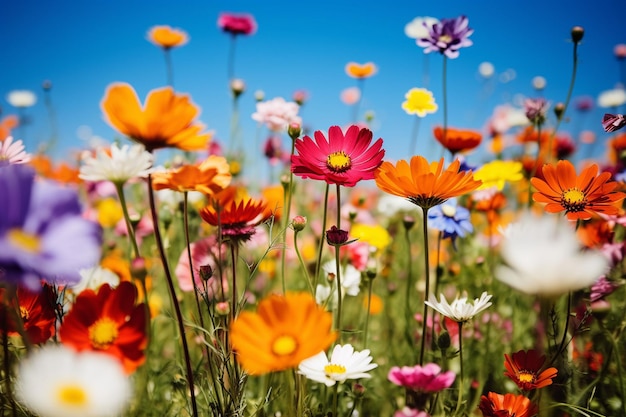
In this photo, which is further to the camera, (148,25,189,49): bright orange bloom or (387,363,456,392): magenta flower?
(148,25,189,49): bright orange bloom

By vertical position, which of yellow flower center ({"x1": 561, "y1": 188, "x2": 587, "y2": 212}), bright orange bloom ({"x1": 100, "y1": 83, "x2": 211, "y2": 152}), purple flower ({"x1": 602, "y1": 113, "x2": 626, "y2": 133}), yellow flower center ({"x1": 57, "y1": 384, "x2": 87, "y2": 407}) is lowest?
yellow flower center ({"x1": 57, "y1": 384, "x2": 87, "y2": 407})

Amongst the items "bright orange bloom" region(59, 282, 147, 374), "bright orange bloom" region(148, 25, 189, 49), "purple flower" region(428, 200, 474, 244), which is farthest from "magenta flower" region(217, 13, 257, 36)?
"bright orange bloom" region(59, 282, 147, 374)

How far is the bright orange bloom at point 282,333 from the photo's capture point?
19.1 inches

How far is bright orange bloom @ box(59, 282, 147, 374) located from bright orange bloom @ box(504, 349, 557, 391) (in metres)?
0.48

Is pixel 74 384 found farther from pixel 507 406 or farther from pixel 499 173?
pixel 499 173

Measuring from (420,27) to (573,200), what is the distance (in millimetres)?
568

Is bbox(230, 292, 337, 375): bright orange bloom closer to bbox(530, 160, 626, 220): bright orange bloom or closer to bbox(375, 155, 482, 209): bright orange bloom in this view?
bbox(375, 155, 482, 209): bright orange bloom

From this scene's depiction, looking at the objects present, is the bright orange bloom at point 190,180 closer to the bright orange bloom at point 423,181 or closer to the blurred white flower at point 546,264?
the bright orange bloom at point 423,181

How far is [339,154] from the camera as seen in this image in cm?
77

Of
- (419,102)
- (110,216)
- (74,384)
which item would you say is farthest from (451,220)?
(110,216)

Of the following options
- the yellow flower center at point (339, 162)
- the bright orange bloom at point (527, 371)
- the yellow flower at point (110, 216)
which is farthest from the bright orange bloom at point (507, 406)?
the yellow flower at point (110, 216)

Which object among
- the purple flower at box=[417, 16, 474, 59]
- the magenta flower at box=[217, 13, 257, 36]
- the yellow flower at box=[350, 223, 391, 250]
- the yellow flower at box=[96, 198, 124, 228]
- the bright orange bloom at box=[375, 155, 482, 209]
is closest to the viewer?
the bright orange bloom at box=[375, 155, 482, 209]

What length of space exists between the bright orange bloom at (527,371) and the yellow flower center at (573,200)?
0.82 ft

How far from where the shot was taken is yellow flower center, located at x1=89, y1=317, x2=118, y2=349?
1.81 feet
